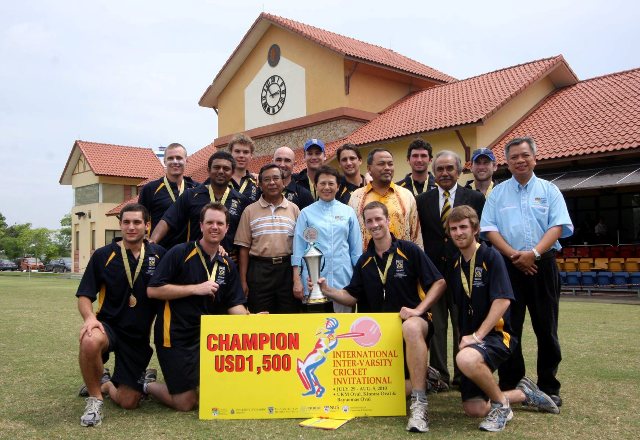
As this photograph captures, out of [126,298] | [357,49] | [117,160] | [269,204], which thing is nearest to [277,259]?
[269,204]

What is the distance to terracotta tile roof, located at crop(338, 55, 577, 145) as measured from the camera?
19312 millimetres

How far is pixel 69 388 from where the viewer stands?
19.2 feet

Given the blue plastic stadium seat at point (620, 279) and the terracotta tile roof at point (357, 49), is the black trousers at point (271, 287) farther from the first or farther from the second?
the terracotta tile roof at point (357, 49)

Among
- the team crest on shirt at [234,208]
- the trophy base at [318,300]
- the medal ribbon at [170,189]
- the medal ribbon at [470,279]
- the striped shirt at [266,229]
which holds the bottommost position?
the trophy base at [318,300]

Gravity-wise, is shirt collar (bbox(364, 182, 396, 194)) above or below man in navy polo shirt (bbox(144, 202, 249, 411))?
above

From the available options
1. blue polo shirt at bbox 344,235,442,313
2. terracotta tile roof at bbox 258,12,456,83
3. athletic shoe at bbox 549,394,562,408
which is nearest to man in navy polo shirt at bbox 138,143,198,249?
blue polo shirt at bbox 344,235,442,313

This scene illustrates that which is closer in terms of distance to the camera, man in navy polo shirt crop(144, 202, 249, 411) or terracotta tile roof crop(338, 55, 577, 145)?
man in navy polo shirt crop(144, 202, 249, 411)

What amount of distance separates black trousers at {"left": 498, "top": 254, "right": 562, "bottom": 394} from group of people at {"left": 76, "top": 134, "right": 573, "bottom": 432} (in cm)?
1

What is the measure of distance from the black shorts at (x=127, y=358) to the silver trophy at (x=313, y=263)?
157cm

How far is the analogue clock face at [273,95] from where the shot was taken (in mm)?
26391

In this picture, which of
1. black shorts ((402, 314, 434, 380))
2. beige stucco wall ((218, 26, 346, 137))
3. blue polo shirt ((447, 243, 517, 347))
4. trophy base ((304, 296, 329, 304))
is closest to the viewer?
blue polo shirt ((447, 243, 517, 347))

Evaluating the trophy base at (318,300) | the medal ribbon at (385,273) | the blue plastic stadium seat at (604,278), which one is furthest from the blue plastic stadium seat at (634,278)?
the trophy base at (318,300)

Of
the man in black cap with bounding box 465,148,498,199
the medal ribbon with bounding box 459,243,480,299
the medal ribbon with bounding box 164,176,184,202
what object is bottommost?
the medal ribbon with bounding box 459,243,480,299

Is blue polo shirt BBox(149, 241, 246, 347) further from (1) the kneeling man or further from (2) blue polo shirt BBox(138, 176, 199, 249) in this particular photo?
(1) the kneeling man
